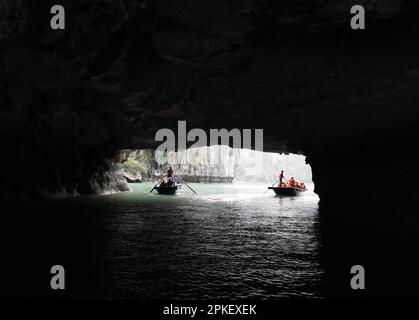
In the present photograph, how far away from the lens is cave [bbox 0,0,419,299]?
11.2 m

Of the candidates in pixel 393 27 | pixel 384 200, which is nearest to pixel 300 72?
pixel 393 27

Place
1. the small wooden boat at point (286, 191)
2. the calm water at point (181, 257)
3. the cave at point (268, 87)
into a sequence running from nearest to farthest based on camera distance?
the calm water at point (181, 257)
the cave at point (268, 87)
the small wooden boat at point (286, 191)

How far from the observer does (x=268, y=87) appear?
56.6ft

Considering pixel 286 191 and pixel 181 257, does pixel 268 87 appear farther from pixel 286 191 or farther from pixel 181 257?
pixel 286 191

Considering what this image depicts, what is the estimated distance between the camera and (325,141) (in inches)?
887

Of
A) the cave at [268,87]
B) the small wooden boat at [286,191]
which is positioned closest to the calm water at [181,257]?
the cave at [268,87]

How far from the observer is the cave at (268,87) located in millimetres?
11227

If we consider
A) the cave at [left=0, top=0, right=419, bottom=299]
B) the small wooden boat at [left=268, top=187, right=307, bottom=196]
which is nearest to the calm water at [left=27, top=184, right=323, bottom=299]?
the cave at [left=0, top=0, right=419, bottom=299]

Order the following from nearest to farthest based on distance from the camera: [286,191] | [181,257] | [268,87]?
[181,257], [268,87], [286,191]

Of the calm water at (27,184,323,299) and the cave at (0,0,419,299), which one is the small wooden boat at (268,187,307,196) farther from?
the calm water at (27,184,323,299)

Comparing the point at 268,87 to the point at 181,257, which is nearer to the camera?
the point at 181,257

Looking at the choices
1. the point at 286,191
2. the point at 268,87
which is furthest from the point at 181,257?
the point at 286,191

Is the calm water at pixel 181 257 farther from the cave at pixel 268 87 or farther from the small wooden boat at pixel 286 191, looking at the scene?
the small wooden boat at pixel 286 191
